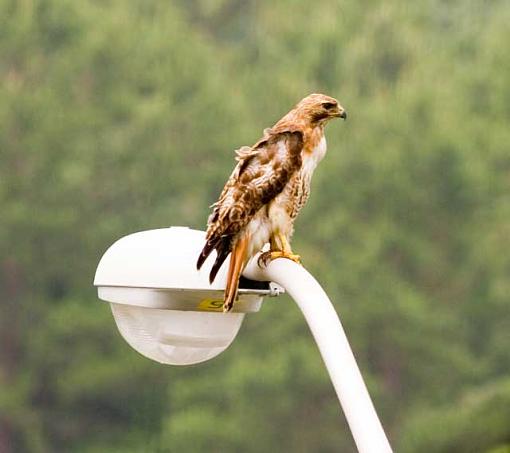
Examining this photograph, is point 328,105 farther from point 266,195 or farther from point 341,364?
point 341,364

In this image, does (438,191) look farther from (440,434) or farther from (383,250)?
(440,434)

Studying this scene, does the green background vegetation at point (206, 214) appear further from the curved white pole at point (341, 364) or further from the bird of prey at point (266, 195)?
the curved white pole at point (341, 364)

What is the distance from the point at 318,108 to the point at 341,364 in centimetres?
22

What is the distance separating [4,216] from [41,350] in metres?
0.50

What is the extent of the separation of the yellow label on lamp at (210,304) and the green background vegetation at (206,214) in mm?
3464

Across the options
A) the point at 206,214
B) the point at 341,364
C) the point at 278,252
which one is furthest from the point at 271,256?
the point at 206,214

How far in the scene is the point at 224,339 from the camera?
2.27 feet

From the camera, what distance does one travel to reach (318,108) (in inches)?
25.3

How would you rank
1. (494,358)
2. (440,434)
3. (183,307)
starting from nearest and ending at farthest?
(183,307) → (440,434) → (494,358)

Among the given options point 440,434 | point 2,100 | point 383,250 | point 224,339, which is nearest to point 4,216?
point 2,100

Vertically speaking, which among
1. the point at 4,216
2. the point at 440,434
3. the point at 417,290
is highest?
the point at 4,216

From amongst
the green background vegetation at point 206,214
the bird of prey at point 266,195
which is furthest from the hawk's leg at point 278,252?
the green background vegetation at point 206,214

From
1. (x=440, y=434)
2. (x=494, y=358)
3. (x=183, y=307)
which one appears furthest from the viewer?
(x=494, y=358)

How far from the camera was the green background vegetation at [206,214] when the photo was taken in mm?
4188
